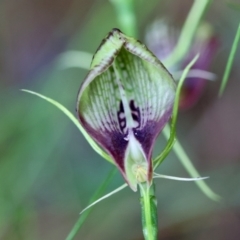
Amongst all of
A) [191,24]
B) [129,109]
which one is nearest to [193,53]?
[191,24]

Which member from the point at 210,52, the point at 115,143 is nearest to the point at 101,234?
the point at 210,52

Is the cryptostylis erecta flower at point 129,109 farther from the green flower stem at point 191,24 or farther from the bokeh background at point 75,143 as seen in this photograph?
the bokeh background at point 75,143

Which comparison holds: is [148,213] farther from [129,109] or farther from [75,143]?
[75,143]

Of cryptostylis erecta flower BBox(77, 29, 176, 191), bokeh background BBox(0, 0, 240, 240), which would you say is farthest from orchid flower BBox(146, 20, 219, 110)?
cryptostylis erecta flower BBox(77, 29, 176, 191)

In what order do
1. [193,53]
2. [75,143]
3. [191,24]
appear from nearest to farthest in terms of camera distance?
1. [191,24]
2. [193,53]
3. [75,143]

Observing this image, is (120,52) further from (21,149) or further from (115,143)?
(21,149)

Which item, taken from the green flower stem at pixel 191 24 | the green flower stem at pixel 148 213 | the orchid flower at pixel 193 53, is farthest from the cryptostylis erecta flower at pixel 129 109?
the orchid flower at pixel 193 53

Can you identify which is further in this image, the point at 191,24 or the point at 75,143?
the point at 75,143
